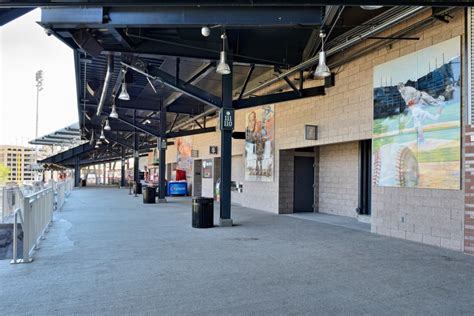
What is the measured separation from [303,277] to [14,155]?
179ft

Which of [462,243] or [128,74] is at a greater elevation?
[128,74]

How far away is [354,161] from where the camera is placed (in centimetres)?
1143

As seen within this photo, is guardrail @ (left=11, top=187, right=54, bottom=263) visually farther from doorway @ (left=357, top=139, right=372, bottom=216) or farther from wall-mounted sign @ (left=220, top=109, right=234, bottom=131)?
doorway @ (left=357, top=139, right=372, bottom=216)

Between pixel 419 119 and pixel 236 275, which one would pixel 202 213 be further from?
pixel 419 119

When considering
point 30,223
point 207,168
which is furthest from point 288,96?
point 207,168

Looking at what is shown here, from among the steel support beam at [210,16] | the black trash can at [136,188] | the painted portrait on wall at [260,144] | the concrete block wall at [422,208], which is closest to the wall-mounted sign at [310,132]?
the painted portrait on wall at [260,144]

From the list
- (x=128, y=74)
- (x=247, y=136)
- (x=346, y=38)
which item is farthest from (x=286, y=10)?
→ (x=247, y=136)

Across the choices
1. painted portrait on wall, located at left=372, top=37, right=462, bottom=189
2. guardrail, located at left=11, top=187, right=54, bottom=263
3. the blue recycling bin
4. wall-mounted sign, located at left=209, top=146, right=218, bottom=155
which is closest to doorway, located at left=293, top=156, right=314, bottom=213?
painted portrait on wall, located at left=372, top=37, right=462, bottom=189

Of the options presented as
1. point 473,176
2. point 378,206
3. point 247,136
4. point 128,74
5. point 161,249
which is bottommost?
point 161,249

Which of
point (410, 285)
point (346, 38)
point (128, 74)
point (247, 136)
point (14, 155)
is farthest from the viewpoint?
point (14, 155)

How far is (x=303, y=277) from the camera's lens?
5035mm

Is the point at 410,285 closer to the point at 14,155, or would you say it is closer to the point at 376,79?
the point at 376,79

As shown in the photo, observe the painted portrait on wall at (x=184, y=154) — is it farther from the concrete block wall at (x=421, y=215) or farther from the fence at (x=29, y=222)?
the concrete block wall at (x=421, y=215)

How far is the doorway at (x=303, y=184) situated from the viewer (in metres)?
13.1
